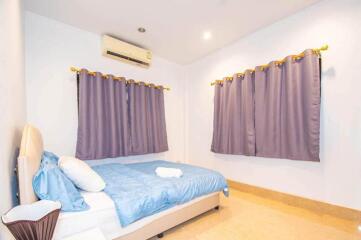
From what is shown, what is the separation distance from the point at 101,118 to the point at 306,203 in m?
3.16

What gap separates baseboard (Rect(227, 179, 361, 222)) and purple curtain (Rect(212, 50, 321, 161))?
58 cm

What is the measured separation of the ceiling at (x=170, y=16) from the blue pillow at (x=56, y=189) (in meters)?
2.09

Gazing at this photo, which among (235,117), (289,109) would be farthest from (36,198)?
(289,109)

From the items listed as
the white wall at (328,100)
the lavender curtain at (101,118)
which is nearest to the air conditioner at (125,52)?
the lavender curtain at (101,118)

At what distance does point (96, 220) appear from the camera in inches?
51.6

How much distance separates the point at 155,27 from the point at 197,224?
2.81 m

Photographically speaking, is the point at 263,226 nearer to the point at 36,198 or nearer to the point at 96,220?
the point at 96,220

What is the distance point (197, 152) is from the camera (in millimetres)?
3895

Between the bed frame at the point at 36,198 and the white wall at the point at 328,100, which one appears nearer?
the bed frame at the point at 36,198

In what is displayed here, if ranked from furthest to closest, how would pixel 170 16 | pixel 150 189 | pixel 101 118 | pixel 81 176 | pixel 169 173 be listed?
pixel 101 118 → pixel 170 16 → pixel 169 173 → pixel 150 189 → pixel 81 176

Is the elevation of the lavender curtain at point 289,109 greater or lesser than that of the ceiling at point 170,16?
lesser

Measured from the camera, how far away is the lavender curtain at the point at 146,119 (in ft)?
10.2

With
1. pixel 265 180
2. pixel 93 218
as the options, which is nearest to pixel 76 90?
pixel 93 218

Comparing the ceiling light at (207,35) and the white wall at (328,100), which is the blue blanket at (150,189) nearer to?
the white wall at (328,100)
